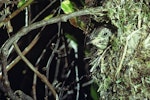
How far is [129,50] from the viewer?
1044 mm

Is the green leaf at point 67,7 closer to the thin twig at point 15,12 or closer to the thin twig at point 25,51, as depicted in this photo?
A: the thin twig at point 15,12

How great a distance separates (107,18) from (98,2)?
84mm

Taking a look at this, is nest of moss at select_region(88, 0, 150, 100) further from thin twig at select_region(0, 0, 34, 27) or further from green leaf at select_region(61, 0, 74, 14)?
thin twig at select_region(0, 0, 34, 27)

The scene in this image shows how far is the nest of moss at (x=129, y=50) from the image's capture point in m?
1.04

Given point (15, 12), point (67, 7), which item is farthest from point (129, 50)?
point (15, 12)

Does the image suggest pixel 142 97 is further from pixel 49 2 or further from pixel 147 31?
pixel 49 2

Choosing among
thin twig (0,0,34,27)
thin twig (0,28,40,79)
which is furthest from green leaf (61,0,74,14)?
thin twig (0,28,40,79)

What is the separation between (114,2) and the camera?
1075 millimetres

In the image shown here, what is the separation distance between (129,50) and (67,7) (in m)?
→ 0.28

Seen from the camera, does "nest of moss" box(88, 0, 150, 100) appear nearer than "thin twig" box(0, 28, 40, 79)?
Yes

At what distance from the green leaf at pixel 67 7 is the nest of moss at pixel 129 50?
0.15m

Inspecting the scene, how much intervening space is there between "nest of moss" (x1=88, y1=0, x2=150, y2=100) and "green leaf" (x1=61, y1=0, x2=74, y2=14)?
15 centimetres

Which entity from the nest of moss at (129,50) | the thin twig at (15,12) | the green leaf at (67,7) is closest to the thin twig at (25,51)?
the thin twig at (15,12)

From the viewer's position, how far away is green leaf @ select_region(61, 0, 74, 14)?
1.20 meters
